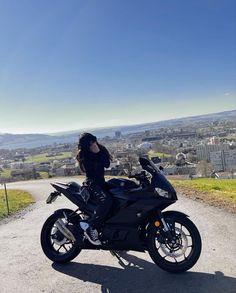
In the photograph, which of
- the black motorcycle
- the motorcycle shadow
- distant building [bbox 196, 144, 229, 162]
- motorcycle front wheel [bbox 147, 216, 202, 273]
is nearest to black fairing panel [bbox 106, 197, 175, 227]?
the black motorcycle

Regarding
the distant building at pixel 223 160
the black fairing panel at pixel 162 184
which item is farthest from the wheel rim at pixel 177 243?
the distant building at pixel 223 160

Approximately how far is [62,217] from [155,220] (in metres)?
1.59

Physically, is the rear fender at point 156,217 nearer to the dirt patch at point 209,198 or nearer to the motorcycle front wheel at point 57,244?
the motorcycle front wheel at point 57,244

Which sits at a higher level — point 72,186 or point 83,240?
point 72,186

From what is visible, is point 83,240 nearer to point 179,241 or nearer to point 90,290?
point 90,290

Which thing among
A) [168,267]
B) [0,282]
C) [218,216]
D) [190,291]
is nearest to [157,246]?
[168,267]

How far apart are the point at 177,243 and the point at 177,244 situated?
0.05ft

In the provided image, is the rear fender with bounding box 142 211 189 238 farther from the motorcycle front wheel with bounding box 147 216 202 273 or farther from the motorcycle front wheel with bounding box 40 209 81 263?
the motorcycle front wheel with bounding box 40 209 81 263

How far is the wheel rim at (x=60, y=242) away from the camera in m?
5.27

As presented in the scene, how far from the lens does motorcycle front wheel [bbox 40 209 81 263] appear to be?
5172 mm

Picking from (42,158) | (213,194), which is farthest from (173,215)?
(42,158)

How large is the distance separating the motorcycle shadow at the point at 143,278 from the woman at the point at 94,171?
428 mm

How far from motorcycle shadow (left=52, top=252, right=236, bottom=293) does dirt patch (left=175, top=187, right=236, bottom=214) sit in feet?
11.7

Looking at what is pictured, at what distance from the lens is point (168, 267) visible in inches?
175
